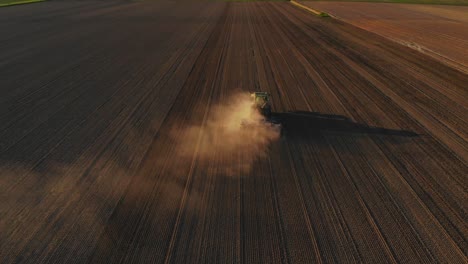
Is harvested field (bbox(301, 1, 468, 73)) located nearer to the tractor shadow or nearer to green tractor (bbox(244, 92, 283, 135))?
the tractor shadow

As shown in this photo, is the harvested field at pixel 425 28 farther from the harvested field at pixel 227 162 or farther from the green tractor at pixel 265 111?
the green tractor at pixel 265 111

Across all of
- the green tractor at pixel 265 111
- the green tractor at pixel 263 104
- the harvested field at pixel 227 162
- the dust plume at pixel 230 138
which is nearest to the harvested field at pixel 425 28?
the harvested field at pixel 227 162

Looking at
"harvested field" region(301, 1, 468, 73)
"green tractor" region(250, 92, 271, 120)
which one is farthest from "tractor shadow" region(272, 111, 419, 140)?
"harvested field" region(301, 1, 468, 73)

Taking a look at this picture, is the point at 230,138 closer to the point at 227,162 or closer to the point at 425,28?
the point at 227,162

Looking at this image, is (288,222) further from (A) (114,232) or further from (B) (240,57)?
(B) (240,57)

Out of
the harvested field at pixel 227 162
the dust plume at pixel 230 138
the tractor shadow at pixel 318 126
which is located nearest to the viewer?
the harvested field at pixel 227 162

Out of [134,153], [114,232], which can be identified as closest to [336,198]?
[114,232]
